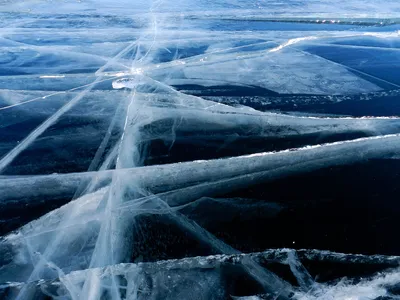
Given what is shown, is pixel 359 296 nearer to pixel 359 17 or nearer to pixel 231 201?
pixel 231 201

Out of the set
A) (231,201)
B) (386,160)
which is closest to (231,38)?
(386,160)

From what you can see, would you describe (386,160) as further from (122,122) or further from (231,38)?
(231,38)

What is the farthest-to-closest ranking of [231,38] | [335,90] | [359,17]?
[359,17], [231,38], [335,90]

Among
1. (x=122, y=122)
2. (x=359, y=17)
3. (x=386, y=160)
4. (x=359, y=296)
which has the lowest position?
(x=359, y=296)

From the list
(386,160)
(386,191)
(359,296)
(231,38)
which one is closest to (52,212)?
(359,296)

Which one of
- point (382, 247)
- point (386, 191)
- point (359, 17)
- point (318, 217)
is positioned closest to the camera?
point (382, 247)

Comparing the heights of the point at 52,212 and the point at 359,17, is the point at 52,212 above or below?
below

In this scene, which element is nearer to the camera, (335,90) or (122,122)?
(122,122)
